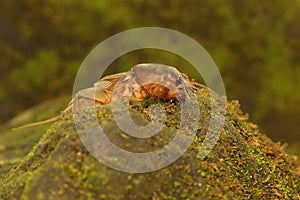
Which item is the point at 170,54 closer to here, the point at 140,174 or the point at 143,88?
the point at 143,88

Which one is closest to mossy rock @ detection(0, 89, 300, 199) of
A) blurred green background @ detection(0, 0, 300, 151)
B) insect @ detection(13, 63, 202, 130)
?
insect @ detection(13, 63, 202, 130)

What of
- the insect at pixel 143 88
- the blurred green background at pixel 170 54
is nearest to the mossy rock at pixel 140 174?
the insect at pixel 143 88

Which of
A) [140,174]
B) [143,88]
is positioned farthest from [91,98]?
[140,174]

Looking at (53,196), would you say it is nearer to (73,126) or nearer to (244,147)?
(73,126)

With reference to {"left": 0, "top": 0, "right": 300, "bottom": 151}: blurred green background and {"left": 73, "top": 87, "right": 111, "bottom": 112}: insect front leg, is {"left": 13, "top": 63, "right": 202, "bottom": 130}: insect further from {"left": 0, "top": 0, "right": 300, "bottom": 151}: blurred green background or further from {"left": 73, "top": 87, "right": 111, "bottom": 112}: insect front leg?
{"left": 0, "top": 0, "right": 300, "bottom": 151}: blurred green background

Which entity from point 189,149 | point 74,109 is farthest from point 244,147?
point 74,109

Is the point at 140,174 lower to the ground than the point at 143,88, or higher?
lower
